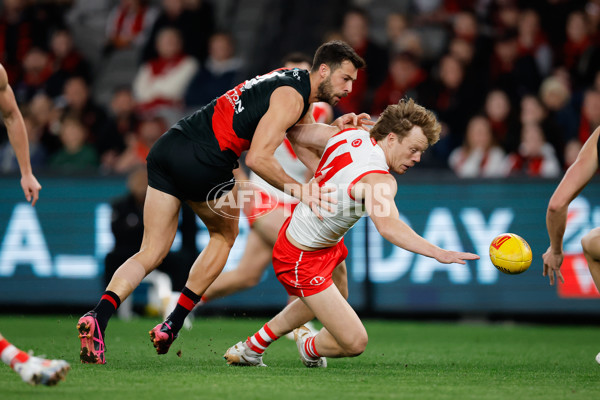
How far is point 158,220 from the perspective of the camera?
20.8 feet

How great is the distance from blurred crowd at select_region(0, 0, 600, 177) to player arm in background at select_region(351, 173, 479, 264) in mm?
5307

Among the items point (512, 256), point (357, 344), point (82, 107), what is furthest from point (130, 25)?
point (512, 256)

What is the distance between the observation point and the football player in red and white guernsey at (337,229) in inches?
229

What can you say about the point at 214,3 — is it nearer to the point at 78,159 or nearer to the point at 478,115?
the point at 78,159

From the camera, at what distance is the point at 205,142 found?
20.8 feet

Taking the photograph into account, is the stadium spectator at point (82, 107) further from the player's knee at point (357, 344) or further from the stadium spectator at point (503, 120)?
the player's knee at point (357, 344)

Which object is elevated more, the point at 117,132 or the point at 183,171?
the point at 117,132

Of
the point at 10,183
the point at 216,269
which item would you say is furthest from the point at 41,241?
the point at 216,269

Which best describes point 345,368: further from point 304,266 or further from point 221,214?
point 221,214

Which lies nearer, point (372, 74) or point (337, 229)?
point (337, 229)

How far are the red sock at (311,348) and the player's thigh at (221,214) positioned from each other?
1.11 m

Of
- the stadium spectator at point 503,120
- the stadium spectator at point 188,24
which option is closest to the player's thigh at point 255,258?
the stadium spectator at point 503,120

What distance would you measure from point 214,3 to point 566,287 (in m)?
8.45

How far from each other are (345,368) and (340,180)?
142cm
